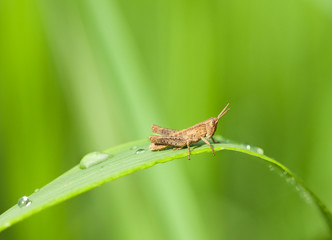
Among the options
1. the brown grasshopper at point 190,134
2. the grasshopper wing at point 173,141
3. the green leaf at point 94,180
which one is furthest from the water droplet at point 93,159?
the brown grasshopper at point 190,134

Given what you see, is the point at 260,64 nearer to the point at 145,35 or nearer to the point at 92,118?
the point at 145,35

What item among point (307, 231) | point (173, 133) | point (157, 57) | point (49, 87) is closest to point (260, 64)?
point (157, 57)

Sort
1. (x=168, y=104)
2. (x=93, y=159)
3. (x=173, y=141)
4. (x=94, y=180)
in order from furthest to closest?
(x=168, y=104) → (x=173, y=141) → (x=93, y=159) → (x=94, y=180)

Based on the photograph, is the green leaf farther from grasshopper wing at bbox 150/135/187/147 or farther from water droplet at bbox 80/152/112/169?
grasshopper wing at bbox 150/135/187/147

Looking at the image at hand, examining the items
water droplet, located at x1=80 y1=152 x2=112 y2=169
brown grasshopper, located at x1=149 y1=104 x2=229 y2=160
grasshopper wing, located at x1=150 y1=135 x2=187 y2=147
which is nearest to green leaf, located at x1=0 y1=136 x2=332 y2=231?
water droplet, located at x1=80 y1=152 x2=112 y2=169

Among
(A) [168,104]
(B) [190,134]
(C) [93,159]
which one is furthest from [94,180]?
(A) [168,104]

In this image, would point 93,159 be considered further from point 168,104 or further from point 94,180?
point 168,104
